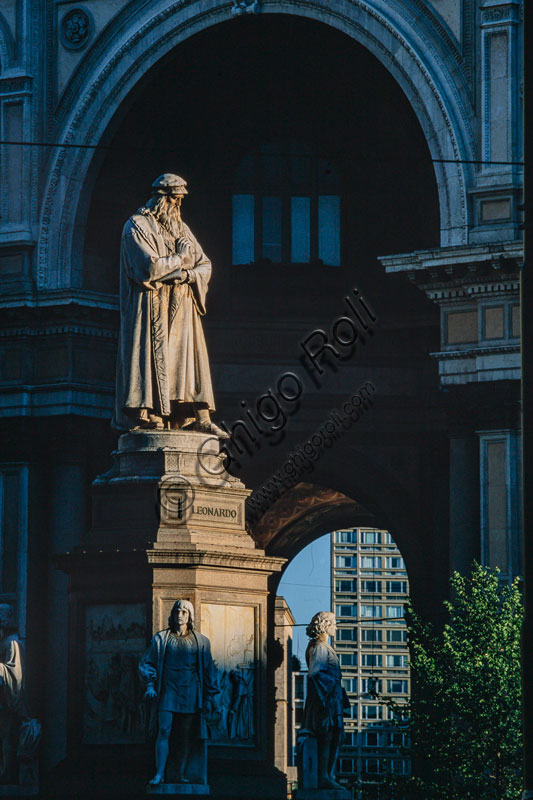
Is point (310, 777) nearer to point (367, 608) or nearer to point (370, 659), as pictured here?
point (370, 659)

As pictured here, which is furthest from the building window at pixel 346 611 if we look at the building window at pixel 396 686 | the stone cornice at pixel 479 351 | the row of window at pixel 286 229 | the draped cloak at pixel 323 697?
the draped cloak at pixel 323 697

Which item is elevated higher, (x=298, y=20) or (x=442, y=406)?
(x=298, y=20)

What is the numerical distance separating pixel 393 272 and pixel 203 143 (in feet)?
23.0

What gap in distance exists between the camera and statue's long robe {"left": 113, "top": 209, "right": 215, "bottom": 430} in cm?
2447

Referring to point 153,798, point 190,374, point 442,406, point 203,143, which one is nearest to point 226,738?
point 153,798

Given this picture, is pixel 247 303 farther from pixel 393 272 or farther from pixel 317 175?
pixel 393 272

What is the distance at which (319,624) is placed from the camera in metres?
23.8

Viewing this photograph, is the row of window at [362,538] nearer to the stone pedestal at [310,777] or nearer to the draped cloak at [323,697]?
the draped cloak at [323,697]

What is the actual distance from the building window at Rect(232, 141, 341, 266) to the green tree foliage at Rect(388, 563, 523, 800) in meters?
13.9

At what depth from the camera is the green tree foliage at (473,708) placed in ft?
98.0

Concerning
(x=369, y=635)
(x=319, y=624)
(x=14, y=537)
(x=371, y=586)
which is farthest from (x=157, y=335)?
(x=369, y=635)

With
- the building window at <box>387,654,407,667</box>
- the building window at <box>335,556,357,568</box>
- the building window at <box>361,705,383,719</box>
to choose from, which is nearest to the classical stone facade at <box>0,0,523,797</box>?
the building window at <box>361,705,383,719</box>

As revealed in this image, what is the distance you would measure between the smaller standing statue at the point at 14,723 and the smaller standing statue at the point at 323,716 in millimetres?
4952

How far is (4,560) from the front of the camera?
4119cm
